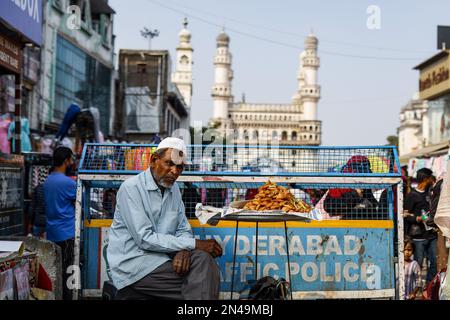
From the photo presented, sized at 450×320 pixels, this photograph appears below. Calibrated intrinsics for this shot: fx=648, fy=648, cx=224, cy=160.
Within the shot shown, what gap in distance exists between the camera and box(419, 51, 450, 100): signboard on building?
29984 mm

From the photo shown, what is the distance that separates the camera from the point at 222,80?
445 ft

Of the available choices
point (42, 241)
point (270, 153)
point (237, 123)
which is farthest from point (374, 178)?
point (237, 123)

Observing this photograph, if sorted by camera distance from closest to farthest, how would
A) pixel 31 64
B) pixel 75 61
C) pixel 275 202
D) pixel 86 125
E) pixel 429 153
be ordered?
pixel 275 202
pixel 86 125
pixel 31 64
pixel 429 153
pixel 75 61

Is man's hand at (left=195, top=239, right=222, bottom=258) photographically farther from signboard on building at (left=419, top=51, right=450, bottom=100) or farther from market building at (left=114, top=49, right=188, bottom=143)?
market building at (left=114, top=49, right=188, bottom=143)

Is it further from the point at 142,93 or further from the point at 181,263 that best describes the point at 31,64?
the point at 142,93

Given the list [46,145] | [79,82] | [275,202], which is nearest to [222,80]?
[79,82]

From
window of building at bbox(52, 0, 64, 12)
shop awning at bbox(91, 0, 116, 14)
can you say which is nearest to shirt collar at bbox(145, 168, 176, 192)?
window of building at bbox(52, 0, 64, 12)

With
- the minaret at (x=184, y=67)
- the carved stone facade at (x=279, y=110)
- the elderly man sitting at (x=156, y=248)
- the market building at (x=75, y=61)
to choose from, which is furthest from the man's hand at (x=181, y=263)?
the carved stone facade at (x=279, y=110)

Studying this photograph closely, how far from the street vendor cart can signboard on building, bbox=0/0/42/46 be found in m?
2.16

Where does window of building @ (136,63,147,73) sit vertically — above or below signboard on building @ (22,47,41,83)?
above

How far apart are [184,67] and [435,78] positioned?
69.6m

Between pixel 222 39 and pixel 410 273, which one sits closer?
pixel 410 273

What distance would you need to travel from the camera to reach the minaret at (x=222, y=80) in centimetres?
13338

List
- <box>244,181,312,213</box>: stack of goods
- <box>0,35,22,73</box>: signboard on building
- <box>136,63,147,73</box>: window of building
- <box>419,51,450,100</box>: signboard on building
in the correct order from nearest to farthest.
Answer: <box>244,181,312,213</box>: stack of goods
<box>0,35,22,73</box>: signboard on building
<box>419,51,450,100</box>: signboard on building
<box>136,63,147,73</box>: window of building
